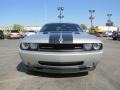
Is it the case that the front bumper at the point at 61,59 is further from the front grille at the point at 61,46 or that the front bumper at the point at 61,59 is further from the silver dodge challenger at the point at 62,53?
the front grille at the point at 61,46

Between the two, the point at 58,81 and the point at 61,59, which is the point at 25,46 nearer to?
the point at 61,59

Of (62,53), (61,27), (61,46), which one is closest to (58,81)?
(62,53)

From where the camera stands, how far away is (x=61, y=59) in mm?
5609

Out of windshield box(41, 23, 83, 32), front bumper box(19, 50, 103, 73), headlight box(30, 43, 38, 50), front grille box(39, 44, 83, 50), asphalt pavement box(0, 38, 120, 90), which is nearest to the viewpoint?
asphalt pavement box(0, 38, 120, 90)

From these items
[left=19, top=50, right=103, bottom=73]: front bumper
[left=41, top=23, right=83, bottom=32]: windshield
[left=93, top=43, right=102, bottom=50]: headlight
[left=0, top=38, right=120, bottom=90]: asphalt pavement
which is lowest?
[left=0, top=38, right=120, bottom=90]: asphalt pavement

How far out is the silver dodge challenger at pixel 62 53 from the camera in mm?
5656

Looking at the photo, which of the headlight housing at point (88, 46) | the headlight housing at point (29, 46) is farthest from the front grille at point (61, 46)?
the headlight housing at point (29, 46)

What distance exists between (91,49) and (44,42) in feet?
3.56

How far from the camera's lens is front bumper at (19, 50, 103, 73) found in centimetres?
562

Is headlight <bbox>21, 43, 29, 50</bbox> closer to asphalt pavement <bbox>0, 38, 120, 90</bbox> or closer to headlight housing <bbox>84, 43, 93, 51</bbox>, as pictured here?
asphalt pavement <bbox>0, 38, 120, 90</bbox>

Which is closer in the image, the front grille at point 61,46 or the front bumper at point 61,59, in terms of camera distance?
the front bumper at point 61,59

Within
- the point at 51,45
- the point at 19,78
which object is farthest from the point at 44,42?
the point at 19,78

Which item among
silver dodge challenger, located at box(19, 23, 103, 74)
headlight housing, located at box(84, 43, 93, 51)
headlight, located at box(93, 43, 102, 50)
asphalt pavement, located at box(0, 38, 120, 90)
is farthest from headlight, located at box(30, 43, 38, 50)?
headlight, located at box(93, 43, 102, 50)

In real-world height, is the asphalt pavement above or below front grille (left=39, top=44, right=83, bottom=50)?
below
